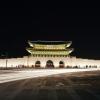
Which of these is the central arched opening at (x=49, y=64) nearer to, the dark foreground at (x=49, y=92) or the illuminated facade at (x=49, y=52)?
the illuminated facade at (x=49, y=52)

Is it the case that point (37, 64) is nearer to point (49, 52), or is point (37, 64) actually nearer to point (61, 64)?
point (49, 52)

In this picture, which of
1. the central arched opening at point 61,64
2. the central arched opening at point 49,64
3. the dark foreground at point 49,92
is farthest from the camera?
the central arched opening at point 49,64

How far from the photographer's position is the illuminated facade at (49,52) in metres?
112

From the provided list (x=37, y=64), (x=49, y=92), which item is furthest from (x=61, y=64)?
(x=49, y=92)

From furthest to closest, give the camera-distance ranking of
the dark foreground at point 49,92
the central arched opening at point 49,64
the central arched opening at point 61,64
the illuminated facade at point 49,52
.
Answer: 1. the illuminated facade at point 49,52
2. the central arched opening at point 49,64
3. the central arched opening at point 61,64
4. the dark foreground at point 49,92

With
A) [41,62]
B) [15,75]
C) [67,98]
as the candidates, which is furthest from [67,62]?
[67,98]

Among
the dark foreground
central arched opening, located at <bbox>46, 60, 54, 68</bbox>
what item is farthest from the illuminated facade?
the dark foreground

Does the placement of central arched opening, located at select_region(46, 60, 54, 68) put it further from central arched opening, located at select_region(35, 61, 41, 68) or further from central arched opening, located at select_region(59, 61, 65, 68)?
central arched opening, located at select_region(59, 61, 65, 68)

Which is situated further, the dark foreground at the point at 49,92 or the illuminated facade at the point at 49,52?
the illuminated facade at the point at 49,52

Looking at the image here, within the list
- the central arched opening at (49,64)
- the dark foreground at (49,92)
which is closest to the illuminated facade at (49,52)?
the central arched opening at (49,64)

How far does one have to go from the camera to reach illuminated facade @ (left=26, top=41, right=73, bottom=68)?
111637 millimetres

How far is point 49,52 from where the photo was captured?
11756cm

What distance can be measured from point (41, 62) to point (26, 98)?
95.3 metres

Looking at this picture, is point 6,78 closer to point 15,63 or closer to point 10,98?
point 10,98
